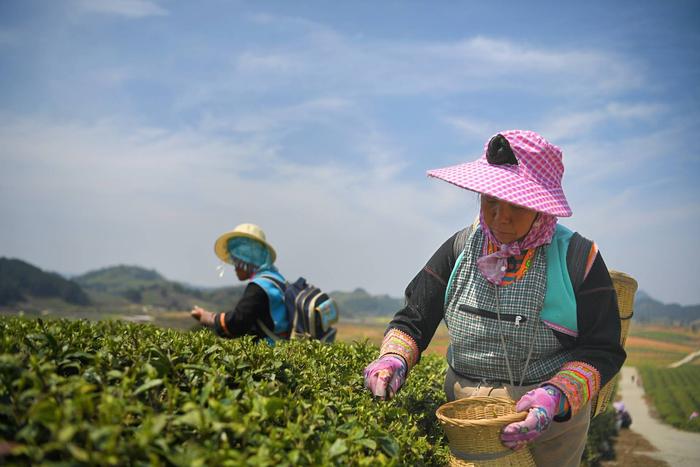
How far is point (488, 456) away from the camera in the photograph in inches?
92.0

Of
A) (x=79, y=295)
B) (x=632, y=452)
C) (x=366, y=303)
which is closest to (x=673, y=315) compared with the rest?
(x=366, y=303)

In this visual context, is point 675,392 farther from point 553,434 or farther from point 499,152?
point 499,152

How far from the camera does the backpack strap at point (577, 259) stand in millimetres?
2584

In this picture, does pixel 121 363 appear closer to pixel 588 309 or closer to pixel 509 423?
pixel 509 423

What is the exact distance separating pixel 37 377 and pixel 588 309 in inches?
86.6

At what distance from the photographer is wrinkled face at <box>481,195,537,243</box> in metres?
2.58

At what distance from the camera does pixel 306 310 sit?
17.9 ft

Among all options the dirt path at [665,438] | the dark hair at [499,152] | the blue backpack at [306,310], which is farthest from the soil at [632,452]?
the dark hair at [499,152]

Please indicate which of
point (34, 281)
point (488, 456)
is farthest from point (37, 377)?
point (34, 281)

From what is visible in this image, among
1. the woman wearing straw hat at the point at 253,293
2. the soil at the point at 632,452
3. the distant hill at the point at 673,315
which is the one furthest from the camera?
the distant hill at the point at 673,315

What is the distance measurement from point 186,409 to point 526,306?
1.62 m

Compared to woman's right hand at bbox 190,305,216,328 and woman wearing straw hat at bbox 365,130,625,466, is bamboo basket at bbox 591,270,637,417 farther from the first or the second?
woman's right hand at bbox 190,305,216,328

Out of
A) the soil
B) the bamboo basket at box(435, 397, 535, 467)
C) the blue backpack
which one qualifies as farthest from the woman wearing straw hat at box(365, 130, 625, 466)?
the soil

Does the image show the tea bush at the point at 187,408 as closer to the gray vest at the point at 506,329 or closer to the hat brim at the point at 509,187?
the gray vest at the point at 506,329
